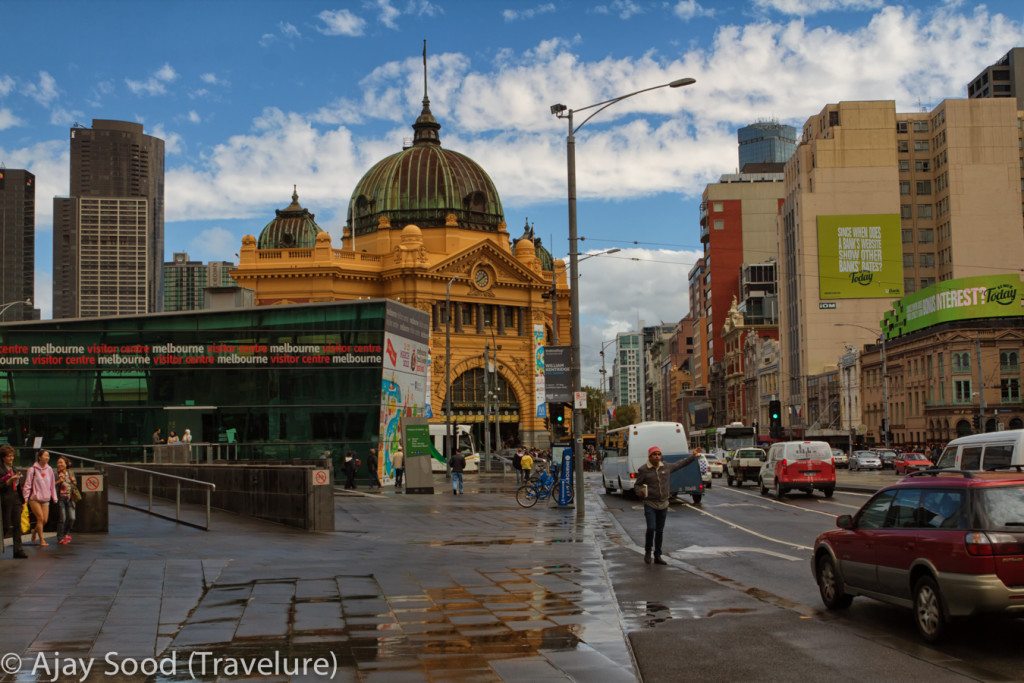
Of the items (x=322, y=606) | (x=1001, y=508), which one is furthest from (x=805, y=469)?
(x=1001, y=508)

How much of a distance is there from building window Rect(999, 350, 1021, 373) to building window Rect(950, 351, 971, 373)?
211cm

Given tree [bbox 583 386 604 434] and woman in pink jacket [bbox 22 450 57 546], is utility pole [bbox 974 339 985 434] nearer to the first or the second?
woman in pink jacket [bbox 22 450 57 546]

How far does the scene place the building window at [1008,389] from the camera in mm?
77562

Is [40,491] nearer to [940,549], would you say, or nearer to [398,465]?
[940,549]

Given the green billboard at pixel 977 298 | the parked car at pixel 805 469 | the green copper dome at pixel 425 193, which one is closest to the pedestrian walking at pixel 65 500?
the parked car at pixel 805 469

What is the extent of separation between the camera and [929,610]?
10.4 metres

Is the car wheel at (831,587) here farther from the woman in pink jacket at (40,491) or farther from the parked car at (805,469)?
the parked car at (805,469)

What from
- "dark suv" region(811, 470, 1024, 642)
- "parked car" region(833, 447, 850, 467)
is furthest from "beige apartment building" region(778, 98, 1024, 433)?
"dark suv" region(811, 470, 1024, 642)

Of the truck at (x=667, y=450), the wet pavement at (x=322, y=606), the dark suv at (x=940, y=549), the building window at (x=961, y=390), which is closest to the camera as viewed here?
the wet pavement at (x=322, y=606)

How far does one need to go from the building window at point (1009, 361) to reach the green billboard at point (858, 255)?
30.0m

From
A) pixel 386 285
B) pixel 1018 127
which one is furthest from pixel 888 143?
pixel 386 285

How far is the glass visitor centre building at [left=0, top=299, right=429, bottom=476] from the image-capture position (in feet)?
138

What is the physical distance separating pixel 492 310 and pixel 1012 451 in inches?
3047

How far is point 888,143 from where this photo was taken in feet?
368
